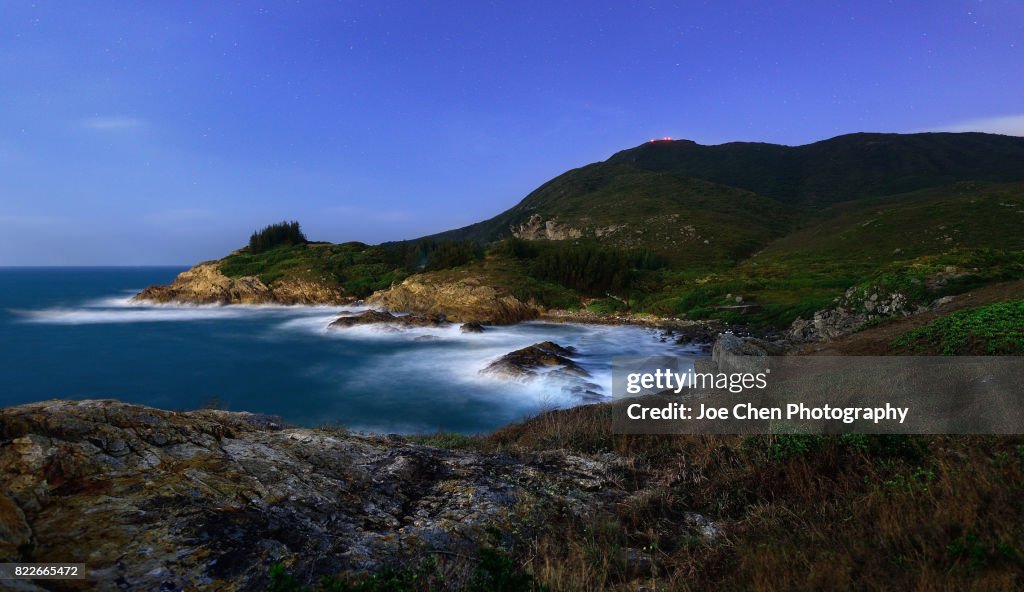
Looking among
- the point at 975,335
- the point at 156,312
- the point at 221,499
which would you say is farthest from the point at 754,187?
the point at 221,499

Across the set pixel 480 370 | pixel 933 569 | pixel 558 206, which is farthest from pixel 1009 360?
pixel 558 206

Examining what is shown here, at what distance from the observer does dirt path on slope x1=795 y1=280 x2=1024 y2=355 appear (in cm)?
1239

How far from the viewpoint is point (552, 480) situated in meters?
6.20

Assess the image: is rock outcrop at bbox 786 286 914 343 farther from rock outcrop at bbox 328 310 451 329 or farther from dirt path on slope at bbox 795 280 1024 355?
rock outcrop at bbox 328 310 451 329

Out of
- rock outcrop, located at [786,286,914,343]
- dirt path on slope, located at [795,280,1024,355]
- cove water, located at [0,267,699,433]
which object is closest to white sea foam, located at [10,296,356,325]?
cove water, located at [0,267,699,433]

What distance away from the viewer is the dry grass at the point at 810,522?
347 centimetres

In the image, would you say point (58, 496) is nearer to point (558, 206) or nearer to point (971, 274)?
point (971, 274)

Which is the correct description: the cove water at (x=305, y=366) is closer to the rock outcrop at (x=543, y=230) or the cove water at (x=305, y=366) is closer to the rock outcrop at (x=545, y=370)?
the rock outcrop at (x=545, y=370)

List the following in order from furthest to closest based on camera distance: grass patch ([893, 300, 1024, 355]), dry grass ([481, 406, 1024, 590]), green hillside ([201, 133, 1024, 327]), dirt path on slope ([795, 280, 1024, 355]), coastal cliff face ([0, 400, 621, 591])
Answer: green hillside ([201, 133, 1024, 327]) → dirt path on slope ([795, 280, 1024, 355]) → grass patch ([893, 300, 1024, 355]) → dry grass ([481, 406, 1024, 590]) → coastal cliff face ([0, 400, 621, 591])

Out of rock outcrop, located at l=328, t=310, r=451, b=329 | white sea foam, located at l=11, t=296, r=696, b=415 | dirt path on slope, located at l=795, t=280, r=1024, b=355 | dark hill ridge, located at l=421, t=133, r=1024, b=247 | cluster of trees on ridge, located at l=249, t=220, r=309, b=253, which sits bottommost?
white sea foam, located at l=11, t=296, r=696, b=415

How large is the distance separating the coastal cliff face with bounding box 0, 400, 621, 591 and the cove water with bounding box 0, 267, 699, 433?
6904 millimetres

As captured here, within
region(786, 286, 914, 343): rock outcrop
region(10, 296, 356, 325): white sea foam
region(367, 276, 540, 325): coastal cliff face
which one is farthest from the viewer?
region(10, 296, 356, 325): white sea foam

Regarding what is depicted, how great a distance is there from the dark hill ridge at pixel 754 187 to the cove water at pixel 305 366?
60041 mm

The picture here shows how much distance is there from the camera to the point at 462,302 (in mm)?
41344
